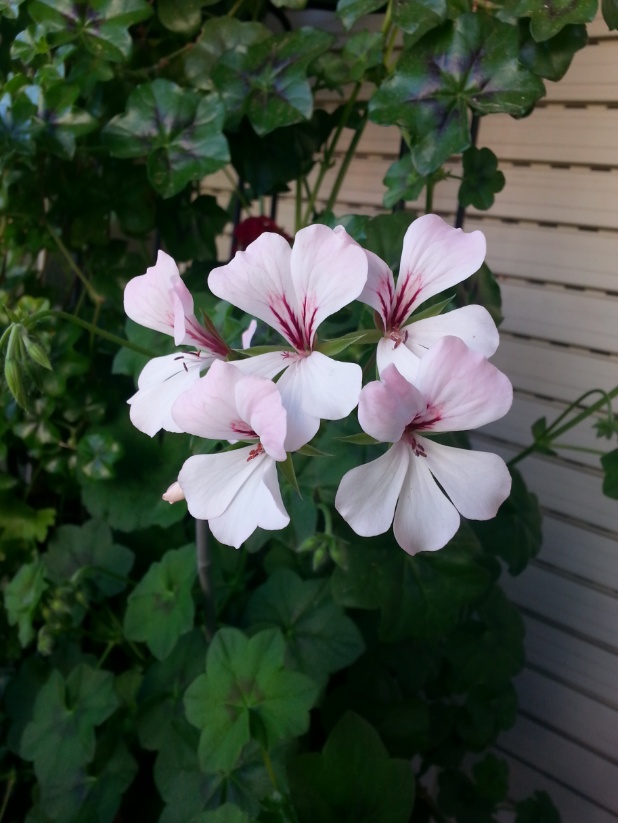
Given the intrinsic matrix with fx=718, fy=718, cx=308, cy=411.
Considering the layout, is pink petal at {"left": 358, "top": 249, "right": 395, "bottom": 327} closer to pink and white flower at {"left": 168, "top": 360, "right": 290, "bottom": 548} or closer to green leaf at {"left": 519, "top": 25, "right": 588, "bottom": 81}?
pink and white flower at {"left": 168, "top": 360, "right": 290, "bottom": 548}

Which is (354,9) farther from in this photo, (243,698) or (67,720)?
(67,720)

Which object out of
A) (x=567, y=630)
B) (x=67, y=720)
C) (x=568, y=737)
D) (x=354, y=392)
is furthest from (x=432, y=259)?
(x=568, y=737)

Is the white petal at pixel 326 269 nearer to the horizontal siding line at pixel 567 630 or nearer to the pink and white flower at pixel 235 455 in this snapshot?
the pink and white flower at pixel 235 455

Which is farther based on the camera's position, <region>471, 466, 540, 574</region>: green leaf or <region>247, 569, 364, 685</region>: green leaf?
<region>471, 466, 540, 574</region>: green leaf

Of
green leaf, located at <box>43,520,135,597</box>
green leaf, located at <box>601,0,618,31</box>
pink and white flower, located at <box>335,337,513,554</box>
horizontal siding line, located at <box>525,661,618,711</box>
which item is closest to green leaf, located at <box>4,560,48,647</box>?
green leaf, located at <box>43,520,135,597</box>

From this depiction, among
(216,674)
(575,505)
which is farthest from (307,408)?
(575,505)

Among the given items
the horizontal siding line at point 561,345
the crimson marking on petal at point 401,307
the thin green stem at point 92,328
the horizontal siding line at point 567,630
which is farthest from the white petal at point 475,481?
the horizontal siding line at point 567,630
